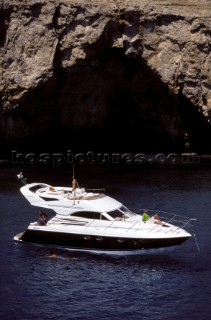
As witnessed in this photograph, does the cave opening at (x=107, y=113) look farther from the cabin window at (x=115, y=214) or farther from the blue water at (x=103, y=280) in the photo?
the cabin window at (x=115, y=214)

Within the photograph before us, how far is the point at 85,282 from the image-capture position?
38406mm

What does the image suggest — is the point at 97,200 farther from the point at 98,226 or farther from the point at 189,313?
the point at 189,313

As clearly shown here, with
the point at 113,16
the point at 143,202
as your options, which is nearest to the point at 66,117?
the point at 113,16

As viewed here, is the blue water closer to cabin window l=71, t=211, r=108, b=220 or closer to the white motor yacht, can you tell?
the white motor yacht

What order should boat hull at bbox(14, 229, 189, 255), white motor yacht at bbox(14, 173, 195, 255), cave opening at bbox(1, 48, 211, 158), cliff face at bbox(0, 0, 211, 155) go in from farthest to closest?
1. cave opening at bbox(1, 48, 211, 158)
2. cliff face at bbox(0, 0, 211, 155)
3. white motor yacht at bbox(14, 173, 195, 255)
4. boat hull at bbox(14, 229, 189, 255)

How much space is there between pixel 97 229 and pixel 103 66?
36687 mm

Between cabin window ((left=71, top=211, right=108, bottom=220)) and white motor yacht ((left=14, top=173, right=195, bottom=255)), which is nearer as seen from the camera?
white motor yacht ((left=14, top=173, right=195, bottom=255))

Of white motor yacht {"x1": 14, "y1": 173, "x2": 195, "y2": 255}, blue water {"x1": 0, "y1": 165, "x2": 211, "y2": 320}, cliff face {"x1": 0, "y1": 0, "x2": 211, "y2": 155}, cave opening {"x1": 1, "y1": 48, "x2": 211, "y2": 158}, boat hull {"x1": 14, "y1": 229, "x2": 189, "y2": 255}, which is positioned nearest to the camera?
blue water {"x1": 0, "y1": 165, "x2": 211, "y2": 320}

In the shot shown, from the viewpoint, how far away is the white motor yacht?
1698 inches

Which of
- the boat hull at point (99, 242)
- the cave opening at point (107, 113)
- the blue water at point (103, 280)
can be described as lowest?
the blue water at point (103, 280)

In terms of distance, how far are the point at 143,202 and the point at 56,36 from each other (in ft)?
81.5

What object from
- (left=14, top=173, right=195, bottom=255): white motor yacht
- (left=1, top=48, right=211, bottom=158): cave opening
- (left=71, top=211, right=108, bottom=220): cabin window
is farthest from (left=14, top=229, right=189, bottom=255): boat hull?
(left=1, top=48, right=211, bottom=158): cave opening

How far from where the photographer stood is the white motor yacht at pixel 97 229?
43125 millimetres

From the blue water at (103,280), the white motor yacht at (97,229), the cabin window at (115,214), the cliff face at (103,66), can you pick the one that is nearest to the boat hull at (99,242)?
the white motor yacht at (97,229)
